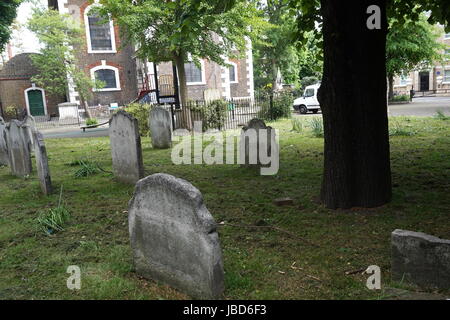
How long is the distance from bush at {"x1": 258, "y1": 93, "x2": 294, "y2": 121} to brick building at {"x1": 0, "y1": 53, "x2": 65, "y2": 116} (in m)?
22.1

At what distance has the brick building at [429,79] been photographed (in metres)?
45.4

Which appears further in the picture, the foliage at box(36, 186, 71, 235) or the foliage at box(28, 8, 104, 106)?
the foliage at box(28, 8, 104, 106)

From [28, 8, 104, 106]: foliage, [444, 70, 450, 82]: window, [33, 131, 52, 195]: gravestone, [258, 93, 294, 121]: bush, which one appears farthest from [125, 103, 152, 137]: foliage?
[444, 70, 450, 82]: window

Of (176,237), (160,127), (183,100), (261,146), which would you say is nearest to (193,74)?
(183,100)

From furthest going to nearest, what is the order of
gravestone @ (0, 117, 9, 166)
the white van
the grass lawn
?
the white van < gravestone @ (0, 117, 9, 166) < the grass lawn

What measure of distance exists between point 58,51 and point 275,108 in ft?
58.0

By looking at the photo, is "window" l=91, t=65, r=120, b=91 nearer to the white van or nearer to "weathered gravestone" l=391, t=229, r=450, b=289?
the white van

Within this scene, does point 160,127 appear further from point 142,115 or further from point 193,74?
point 193,74

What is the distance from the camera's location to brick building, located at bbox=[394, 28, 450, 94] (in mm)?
45375

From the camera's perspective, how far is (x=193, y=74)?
34.0 metres

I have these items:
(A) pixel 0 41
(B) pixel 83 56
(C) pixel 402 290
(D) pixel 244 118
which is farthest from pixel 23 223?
(B) pixel 83 56

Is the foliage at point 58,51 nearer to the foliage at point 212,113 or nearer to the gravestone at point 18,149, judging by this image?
the foliage at point 212,113

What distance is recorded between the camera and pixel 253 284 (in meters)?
3.68

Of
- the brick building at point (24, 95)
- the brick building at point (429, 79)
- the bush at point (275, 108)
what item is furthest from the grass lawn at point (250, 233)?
the brick building at point (429, 79)
